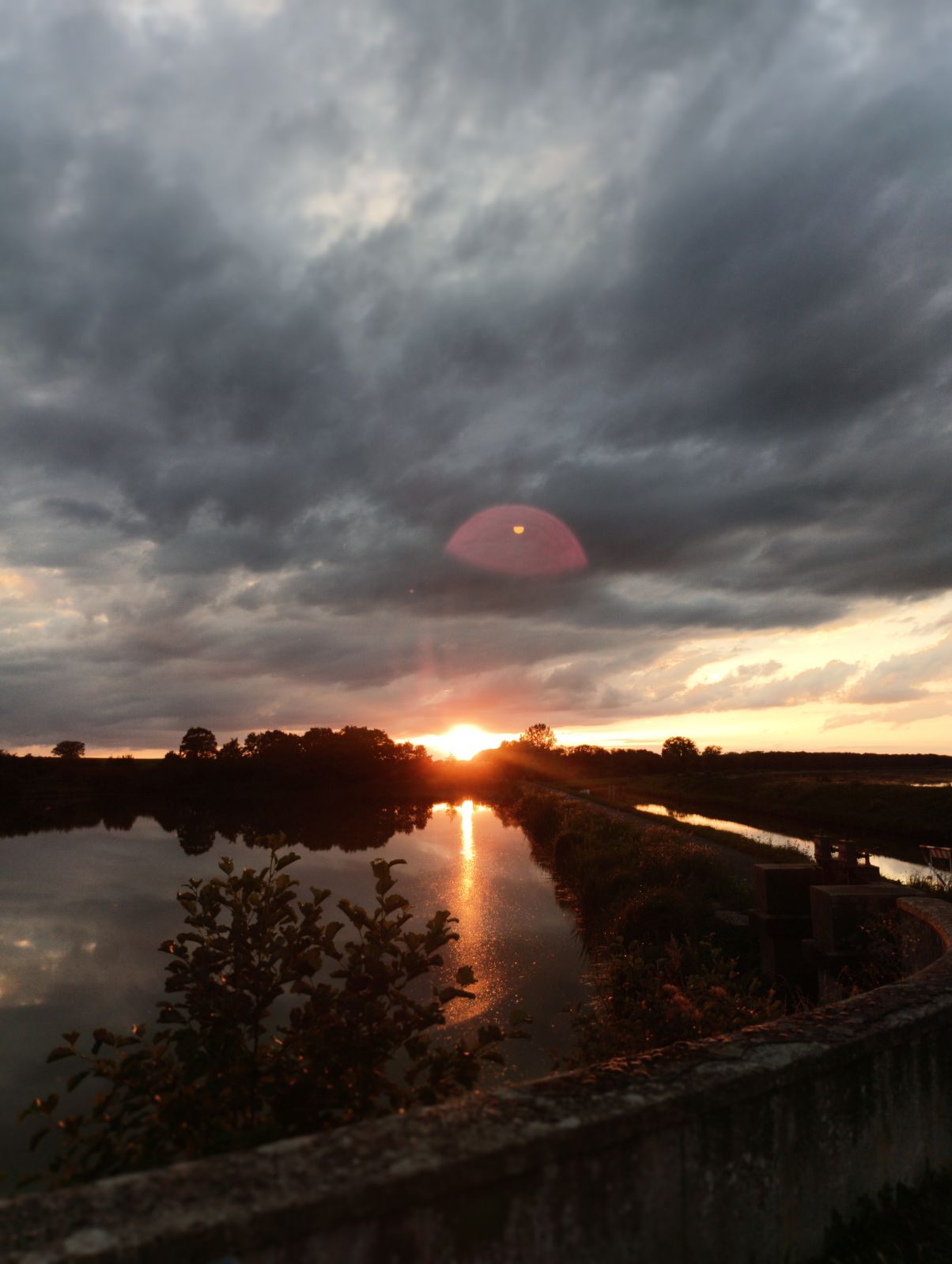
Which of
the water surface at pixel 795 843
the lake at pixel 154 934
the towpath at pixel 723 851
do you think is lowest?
the lake at pixel 154 934

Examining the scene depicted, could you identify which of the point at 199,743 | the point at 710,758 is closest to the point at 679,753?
the point at 710,758

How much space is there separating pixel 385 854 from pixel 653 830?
14.8 meters

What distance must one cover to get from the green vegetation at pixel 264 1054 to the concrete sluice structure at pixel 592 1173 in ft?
3.75

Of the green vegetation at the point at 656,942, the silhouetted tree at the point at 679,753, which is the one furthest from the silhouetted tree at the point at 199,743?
the green vegetation at the point at 656,942

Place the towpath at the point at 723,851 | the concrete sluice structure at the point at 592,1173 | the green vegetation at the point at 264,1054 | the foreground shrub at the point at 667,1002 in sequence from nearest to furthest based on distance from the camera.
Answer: the concrete sluice structure at the point at 592,1173 → the green vegetation at the point at 264,1054 → the foreground shrub at the point at 667,1002 → the towpath at the point at 723,851

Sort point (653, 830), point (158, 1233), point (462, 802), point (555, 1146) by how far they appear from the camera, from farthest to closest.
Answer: point (462, 802), point (653, 830), point (555, 1146), point (158, 1233)

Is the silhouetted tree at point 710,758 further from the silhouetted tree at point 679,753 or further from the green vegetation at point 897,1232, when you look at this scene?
the green vegetation at point 897,1232

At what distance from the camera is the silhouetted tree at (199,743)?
107213 mm

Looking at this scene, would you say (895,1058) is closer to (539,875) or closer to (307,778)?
(539,875)

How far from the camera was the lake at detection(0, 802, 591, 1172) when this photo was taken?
10.8 meters

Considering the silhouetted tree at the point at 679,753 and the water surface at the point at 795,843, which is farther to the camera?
the silhouetted tree at the point at 679,753

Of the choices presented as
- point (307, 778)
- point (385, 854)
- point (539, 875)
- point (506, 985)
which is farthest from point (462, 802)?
point (506, 985)

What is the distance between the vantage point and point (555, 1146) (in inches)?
87.8

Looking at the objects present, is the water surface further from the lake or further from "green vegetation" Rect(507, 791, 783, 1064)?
the lake
